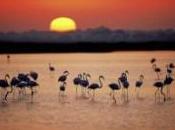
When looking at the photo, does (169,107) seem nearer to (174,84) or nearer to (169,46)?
(174,84)

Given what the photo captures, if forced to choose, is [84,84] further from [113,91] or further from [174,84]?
[174,84]

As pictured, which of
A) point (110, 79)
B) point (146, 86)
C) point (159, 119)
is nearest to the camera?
point (159, 119)

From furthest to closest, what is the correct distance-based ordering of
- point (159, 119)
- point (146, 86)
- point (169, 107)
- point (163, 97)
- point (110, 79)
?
point (110, 79) < point (146, 86) < point (163, 97) < point (169, 107) < point (159, 119)

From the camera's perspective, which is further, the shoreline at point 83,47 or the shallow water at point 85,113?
the shoreline at point 83,47

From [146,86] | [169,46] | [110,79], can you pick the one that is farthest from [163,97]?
[169,46]

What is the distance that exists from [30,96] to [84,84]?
143 centimetres

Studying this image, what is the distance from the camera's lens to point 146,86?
18.0 m

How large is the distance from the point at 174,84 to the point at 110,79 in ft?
10.4

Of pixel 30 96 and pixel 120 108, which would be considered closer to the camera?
pixel 120 108

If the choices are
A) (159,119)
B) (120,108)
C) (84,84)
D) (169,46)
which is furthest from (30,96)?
(169,46)

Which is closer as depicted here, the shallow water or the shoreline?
the shallow water

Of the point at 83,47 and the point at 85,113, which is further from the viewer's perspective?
the point at 83,47

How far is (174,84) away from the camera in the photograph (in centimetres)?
1872

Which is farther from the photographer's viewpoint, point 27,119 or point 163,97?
point 163,97
